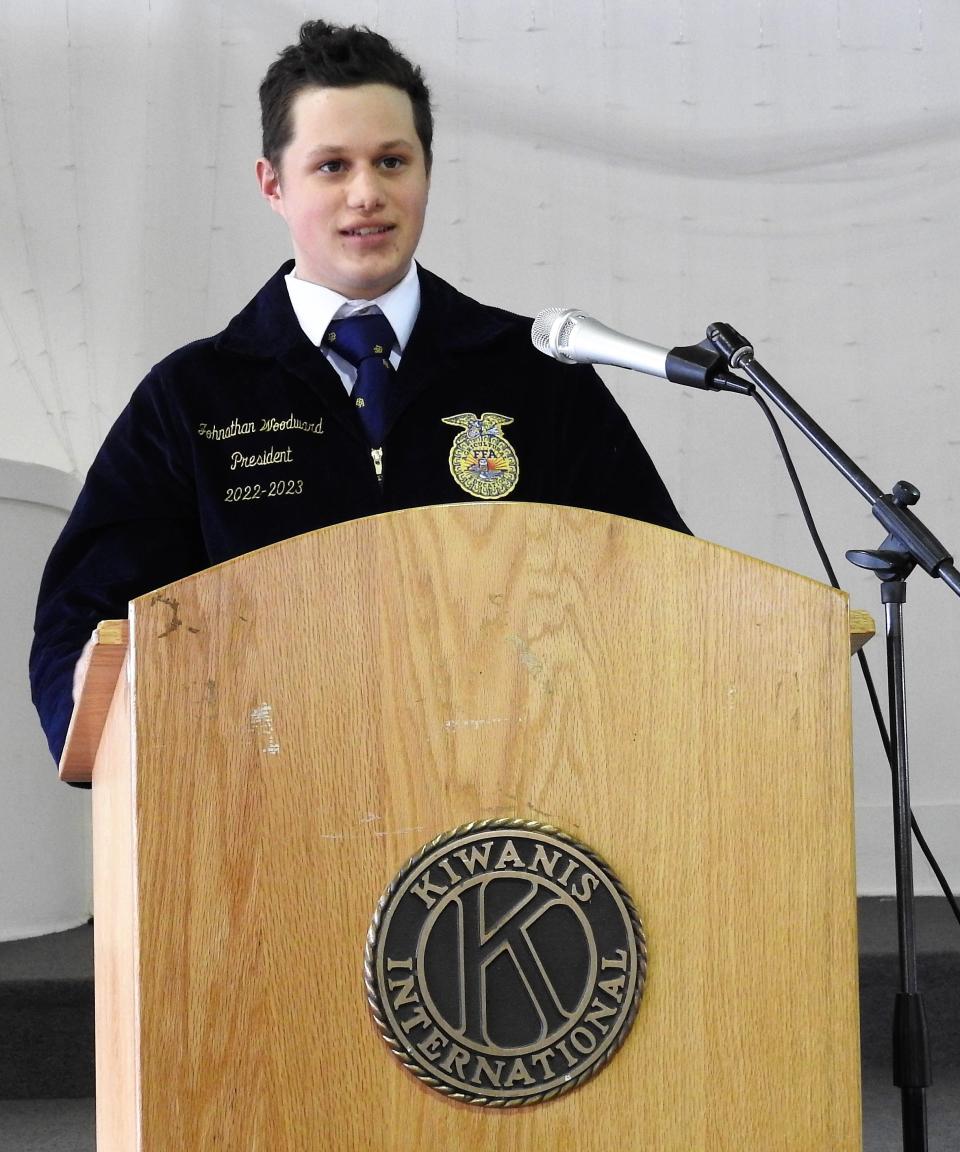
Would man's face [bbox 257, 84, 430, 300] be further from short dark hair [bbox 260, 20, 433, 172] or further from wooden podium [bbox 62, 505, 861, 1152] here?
wooden podium [bbox 62, 505, 861, 1152]

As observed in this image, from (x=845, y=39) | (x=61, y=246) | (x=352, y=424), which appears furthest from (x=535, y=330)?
(x=845, y=39)

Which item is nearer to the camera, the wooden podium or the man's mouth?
the wooden podium

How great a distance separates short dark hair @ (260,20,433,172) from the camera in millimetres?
1530

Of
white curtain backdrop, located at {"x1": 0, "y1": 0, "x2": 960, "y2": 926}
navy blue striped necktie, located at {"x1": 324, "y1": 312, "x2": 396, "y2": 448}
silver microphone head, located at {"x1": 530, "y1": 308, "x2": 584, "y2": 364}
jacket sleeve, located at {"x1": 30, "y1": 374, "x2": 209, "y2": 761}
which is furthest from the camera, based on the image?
white curtain backdrop, located at {"x1": 0, "y1": 0, "x2": 960, "y2": 926}

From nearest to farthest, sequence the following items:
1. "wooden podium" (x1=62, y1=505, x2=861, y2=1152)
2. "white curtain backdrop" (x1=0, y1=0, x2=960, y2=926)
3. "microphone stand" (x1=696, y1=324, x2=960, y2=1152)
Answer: "wooden podium" (x1=62, y1=505, x2=861, y2=1152) < "microphone stand" (x1=696, y1=324, x2=960, y2=1152) < "white curtain backdrop" (x1=0, y1=0, x2=960, y2=926)

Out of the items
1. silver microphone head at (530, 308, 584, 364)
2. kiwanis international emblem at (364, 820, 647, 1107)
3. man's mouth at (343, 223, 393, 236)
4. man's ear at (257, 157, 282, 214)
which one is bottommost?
kiwanis international emblem at (364, 820, 647, 1107)

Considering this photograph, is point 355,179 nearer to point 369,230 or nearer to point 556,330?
point 369,230

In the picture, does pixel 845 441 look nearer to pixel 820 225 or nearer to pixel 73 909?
pixel 820 225

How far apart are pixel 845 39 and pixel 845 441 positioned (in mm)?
999

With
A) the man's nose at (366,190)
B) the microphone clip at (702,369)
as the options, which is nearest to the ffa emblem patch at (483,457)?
the man's nose at (366,190)

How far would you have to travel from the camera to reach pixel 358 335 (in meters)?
1.64

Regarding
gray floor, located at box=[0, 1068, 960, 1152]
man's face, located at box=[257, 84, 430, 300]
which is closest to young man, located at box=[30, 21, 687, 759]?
man's face, located at box=[257, 84, 430, 300]

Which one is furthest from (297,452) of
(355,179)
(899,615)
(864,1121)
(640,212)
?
(640,212)

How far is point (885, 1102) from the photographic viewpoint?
2506mm
